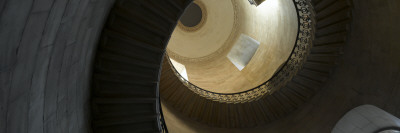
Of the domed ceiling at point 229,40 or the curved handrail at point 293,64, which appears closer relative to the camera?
the curved handrail at point 293,64

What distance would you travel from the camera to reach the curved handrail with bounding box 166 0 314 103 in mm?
7234

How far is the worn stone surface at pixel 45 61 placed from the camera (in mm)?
1978

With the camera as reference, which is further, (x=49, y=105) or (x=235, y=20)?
(x=235, y=20)

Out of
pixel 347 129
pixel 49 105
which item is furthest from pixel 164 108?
pixel 347 129

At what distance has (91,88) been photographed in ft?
14.5

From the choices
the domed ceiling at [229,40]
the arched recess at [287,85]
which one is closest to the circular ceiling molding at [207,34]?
the domed ceiling at [229,40]

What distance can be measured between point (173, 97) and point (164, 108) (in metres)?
0.67

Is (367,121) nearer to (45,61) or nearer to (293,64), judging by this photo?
(293,64)

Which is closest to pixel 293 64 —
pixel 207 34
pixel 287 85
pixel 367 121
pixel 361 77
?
pixel 287 85

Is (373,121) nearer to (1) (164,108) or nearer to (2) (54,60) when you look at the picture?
(1) (164,108)

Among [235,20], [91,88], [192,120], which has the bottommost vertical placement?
[192,120]

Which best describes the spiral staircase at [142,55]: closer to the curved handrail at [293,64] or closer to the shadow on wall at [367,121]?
the curved handrail at [293,64]

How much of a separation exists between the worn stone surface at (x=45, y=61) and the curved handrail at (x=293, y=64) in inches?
213

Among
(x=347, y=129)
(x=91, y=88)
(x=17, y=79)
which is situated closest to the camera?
(x=17, y=79)
